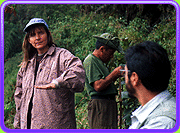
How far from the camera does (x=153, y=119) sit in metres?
1.41

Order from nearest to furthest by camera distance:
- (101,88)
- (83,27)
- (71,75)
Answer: (71,75) < (101,88) < (83,27)

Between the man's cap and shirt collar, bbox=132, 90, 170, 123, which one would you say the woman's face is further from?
shirt collar, bbox=132, 90, 170, 123

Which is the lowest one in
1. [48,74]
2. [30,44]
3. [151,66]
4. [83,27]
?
[48,74]

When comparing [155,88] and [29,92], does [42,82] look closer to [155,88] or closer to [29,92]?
[29,92]

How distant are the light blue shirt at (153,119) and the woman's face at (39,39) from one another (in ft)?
4.57

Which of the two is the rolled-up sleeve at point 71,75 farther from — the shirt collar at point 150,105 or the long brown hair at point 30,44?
the shirt collar at point 150,105

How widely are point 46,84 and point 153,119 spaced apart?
1176 mm

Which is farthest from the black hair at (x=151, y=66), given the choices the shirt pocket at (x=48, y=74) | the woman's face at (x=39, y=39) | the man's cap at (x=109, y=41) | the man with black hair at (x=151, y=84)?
the man's cap at (x=109, y=41)

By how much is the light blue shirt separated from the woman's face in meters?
1.39

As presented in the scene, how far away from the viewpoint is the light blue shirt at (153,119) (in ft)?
4.50

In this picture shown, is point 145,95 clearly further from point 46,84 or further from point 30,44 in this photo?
point 30,44

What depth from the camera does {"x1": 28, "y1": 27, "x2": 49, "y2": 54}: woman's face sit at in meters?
2.50

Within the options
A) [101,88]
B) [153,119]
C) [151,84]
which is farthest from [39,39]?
[153,119]

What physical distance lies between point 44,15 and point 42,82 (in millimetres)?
6213
